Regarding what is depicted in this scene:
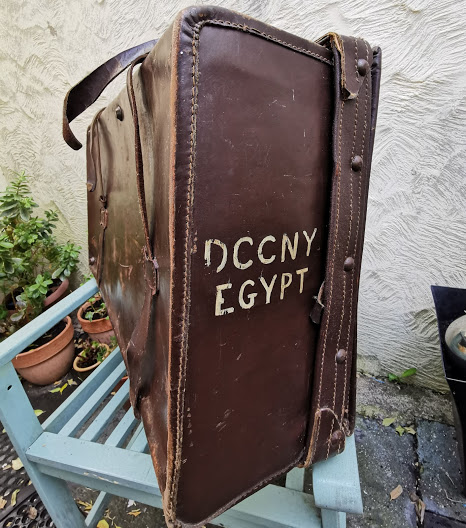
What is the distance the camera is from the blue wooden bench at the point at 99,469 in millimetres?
571

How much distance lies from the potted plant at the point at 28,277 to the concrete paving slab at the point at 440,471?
165 cm

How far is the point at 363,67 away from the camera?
44cm

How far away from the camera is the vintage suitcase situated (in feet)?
1.18

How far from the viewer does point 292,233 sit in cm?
44

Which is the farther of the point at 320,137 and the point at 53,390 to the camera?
the point at 53,390

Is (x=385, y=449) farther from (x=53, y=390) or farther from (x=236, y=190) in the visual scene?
(x=53, y=390)

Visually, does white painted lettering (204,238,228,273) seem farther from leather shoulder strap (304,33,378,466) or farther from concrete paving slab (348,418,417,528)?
concrete paving slab (348,418,417,528)

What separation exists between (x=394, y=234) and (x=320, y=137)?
37.1 inches

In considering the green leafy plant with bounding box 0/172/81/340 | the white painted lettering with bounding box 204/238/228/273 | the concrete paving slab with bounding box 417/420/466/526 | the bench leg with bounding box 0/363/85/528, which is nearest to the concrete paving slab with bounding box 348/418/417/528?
the concrete paving slab with bounding box 417/420/466/526

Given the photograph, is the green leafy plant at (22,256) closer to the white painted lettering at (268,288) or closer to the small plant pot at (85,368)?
the small plant pot at (85,368)

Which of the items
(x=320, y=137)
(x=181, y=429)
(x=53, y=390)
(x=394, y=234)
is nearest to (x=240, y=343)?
(x=181, y=429)

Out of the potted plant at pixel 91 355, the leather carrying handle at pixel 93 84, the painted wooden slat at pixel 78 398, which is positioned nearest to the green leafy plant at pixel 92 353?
the potted plant at pixel 91 355

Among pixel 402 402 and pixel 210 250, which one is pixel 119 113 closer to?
pixel 210 250

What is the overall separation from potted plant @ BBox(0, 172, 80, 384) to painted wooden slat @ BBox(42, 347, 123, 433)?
2.24ft
